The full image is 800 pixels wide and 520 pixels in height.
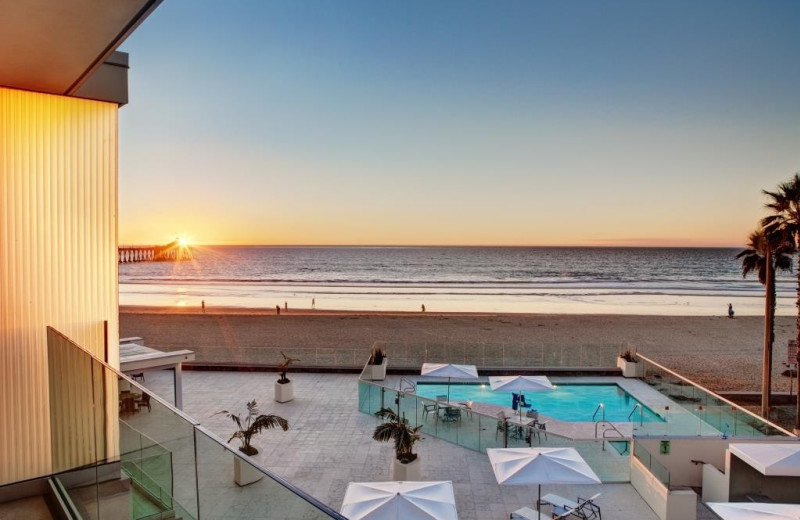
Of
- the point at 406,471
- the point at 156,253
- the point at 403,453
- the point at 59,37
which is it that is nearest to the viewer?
the point at 59,37

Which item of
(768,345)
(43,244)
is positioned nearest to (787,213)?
(768,345)

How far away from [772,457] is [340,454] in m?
9.10

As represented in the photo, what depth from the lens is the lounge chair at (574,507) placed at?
29.3ft

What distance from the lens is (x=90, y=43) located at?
4.41m

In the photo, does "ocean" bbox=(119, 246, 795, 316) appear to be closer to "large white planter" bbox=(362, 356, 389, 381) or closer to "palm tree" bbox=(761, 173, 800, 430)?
"large white planter" bbox=(362, 356, 389, 381)

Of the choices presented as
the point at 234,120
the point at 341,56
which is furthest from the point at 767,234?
the point at 234,120

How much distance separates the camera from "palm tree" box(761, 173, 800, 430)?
15602mm

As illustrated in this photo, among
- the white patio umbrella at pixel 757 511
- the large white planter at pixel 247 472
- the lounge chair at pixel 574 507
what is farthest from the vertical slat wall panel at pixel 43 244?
the white patio umbrella at pixel 757 511

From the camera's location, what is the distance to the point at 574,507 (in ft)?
29.8

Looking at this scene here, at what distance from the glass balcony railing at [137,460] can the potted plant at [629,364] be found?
18475mm

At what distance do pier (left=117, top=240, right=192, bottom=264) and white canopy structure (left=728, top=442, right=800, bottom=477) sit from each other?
13268 centimetres

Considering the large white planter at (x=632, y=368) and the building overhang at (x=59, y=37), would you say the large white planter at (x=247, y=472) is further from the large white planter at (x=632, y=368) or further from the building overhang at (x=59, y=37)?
the large white planter at (x=632, y=368)

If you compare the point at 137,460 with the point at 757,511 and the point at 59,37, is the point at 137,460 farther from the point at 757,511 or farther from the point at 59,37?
the point at 757,511

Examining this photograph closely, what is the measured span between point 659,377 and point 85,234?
58.8 ft
